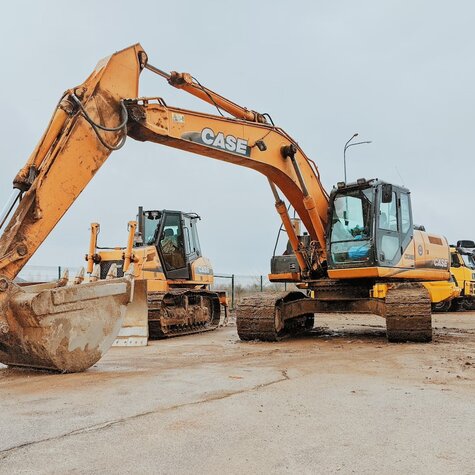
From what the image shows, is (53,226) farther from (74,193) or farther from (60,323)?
(60,323)

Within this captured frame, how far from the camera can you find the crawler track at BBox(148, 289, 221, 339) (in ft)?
34.7

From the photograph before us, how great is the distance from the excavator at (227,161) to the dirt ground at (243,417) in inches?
22.8

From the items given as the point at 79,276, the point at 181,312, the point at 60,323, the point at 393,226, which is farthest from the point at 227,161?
the point at 181,312

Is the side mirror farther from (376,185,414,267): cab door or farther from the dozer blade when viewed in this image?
the dozer blade

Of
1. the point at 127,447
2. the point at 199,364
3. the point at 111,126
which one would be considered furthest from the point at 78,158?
the point at 127,447

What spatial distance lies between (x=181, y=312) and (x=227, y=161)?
4272 mm

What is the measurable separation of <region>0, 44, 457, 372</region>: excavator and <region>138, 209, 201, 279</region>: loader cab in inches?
108

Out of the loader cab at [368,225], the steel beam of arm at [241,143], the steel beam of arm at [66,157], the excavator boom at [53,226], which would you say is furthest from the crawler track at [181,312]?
the steel beam of arm at [66,157]

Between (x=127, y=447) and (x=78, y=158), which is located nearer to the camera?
(x=127, y=447)

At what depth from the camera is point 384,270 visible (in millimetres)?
8977

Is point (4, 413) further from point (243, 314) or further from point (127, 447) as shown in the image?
point (243, 314)

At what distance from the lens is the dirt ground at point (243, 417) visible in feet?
9.79

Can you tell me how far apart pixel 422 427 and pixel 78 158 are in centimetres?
431

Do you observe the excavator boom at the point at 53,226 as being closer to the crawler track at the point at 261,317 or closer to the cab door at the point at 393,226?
the crawler track at the point at 261,317
